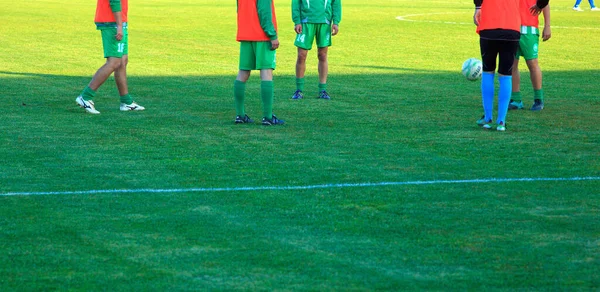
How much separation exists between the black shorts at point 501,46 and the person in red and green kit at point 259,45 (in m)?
2.29

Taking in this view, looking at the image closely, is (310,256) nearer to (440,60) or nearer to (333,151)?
(333,151)

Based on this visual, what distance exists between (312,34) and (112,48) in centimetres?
300

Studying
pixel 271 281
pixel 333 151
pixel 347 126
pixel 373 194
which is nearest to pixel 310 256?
pixel 271 281

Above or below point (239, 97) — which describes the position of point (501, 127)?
below

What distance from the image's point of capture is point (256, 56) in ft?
40.2

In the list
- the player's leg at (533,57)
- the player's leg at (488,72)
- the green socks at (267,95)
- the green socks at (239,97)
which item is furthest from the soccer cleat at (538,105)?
the green socks at (239,97)

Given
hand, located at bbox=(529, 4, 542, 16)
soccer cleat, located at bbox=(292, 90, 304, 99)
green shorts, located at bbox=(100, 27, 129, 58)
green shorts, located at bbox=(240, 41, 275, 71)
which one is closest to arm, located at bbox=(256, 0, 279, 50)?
green shorts, located at bbox=(240, 41, 275, 71)

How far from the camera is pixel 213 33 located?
27.5m

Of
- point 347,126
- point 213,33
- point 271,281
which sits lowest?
point 213,33

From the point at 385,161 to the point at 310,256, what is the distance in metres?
3.41

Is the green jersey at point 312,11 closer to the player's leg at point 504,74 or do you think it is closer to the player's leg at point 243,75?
the player's leg at point 243,75

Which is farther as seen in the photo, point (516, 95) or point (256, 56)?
point (516, 95)

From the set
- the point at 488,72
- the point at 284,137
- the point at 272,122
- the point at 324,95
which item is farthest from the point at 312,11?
the point at 284,137

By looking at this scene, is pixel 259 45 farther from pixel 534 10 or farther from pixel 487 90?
pixel 534 10
